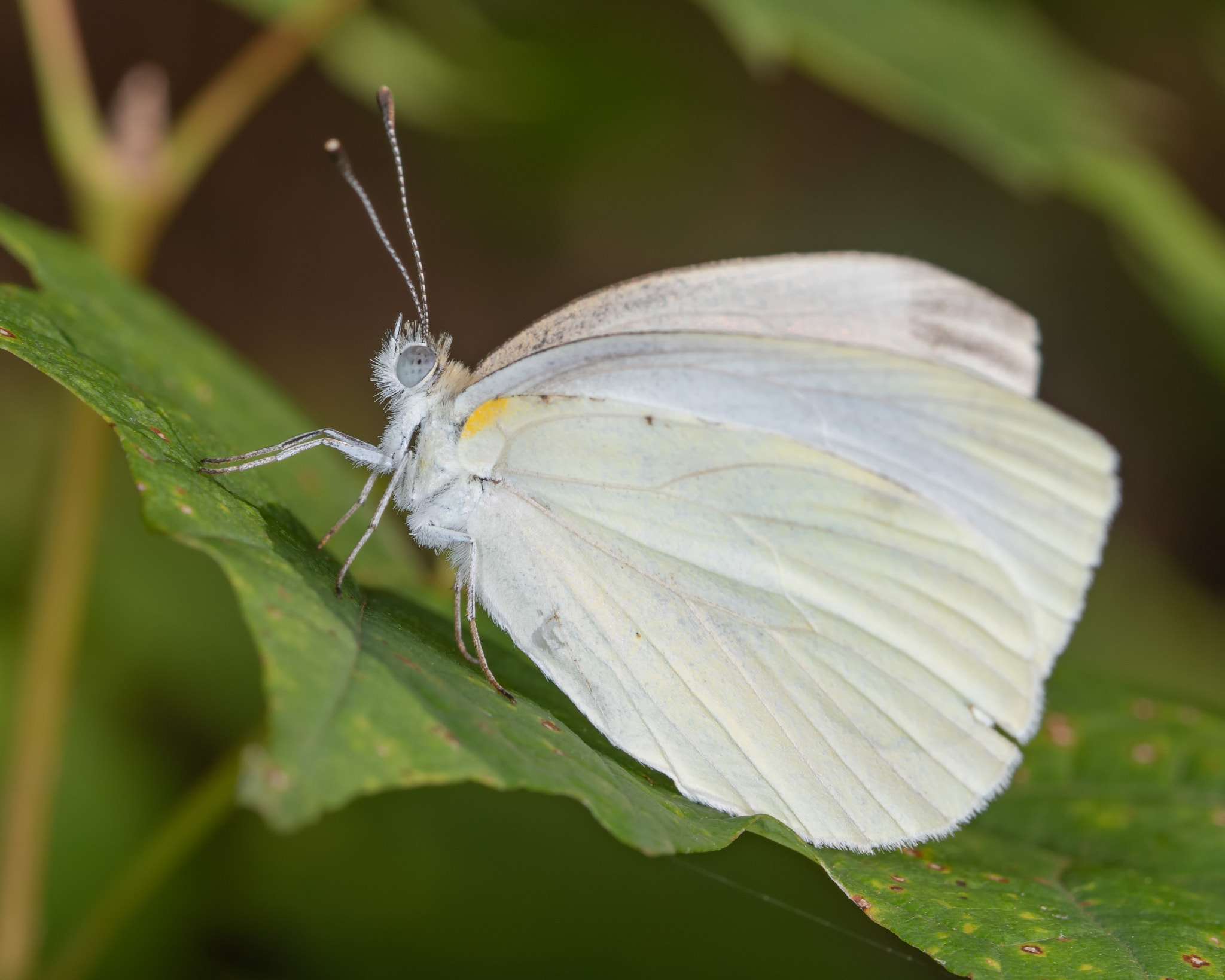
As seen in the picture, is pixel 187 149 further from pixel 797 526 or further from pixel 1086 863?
pixel 1086 863

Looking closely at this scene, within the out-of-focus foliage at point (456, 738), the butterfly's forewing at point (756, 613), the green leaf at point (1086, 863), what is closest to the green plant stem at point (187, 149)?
the out-of-focus foliage at point (456, 738)

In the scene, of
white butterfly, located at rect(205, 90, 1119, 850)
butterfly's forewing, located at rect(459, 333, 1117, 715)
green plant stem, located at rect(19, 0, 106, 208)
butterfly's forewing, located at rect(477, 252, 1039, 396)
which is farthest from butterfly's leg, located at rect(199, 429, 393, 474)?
green plant stem, located at rect(19, 0, 106, 208)

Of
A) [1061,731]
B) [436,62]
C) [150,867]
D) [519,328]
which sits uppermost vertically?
[519,328]

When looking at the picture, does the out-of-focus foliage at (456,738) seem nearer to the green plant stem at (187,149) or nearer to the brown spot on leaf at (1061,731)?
the brown spot on leaf at (1061,731)

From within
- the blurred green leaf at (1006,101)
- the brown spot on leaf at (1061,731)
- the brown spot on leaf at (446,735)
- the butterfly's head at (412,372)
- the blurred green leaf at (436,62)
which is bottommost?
the brown spot on leaf at (446,735)

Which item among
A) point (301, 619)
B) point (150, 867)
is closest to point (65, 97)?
point (150, 867)

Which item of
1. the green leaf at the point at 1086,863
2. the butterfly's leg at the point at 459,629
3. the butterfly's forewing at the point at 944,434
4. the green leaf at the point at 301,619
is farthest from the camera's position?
the butterfly's forewing at the point at 944,434

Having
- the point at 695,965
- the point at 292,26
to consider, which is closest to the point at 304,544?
the point at 292,26
